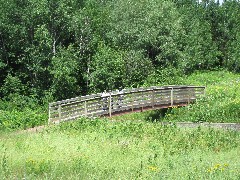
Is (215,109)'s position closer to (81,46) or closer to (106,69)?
(106,69)

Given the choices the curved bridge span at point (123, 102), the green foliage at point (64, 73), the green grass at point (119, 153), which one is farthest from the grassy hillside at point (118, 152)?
the green foliage at point (64, 73)

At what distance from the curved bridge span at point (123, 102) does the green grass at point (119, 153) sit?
2957 mm

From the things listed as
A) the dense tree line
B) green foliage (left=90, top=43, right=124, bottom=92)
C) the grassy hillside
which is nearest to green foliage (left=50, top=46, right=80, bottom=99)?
the dense tree line

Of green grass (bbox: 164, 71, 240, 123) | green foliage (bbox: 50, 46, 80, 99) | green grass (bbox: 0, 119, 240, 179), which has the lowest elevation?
green grass (bbox: 0, 119, 240, 179)

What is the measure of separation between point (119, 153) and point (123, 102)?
12.2m

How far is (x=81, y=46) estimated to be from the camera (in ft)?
128

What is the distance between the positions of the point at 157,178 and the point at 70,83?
28734 millimetres

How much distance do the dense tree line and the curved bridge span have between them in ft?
28.3

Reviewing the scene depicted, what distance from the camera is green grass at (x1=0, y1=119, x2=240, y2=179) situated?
9.48 meters

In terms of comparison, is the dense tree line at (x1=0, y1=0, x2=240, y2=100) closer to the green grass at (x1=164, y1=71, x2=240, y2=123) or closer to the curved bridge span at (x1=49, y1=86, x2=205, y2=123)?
the green grass at (x1=164, y1=71, x2=240, y2=123)

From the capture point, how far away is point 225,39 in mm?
64250

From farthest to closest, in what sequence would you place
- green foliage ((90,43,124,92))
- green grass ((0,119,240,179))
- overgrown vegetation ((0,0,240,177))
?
1. green foliage ((90,43,124,92))
2. overgrown vegetation ((0,0,240,177))
3. green grass ((0,119,240,179))

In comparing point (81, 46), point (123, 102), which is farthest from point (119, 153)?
point (81, 46)

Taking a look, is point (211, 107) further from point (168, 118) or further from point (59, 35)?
point (59, 35)
